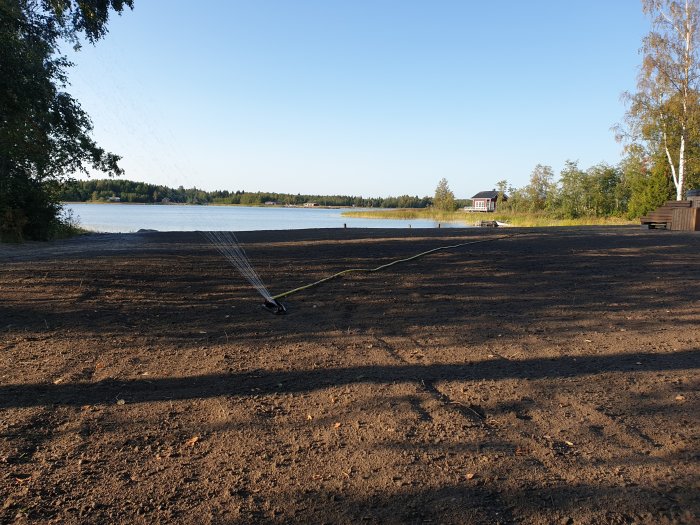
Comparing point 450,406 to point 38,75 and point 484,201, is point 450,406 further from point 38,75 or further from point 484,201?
point 484,201

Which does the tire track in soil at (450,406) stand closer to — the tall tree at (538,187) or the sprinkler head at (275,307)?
the sprinkler head at (275,307)

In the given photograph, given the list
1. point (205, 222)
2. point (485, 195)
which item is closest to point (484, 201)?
point (485, 195)

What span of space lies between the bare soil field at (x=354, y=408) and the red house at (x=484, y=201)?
380 ft

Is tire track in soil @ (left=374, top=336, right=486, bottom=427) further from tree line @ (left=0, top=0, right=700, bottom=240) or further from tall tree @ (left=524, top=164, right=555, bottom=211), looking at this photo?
tall tree @ (left=524, top=164, right=555, bottom=211)

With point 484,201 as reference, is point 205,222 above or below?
below

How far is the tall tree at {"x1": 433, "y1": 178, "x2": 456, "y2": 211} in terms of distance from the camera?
311 feet

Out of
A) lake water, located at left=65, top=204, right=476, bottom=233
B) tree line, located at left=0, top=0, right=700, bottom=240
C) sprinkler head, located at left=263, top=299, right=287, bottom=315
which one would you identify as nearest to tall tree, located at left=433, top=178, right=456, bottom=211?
lake water, located at left=65, top=204, right=476, bottom=233

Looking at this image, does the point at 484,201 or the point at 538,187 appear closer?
the point at 538,187

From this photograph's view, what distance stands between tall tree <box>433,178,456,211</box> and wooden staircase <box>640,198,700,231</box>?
2681 inches

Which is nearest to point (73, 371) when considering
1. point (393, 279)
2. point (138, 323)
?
point (138, 323)

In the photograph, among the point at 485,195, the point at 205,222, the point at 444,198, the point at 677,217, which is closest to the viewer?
the point at 677,217

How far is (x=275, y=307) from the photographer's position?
7.67 metres

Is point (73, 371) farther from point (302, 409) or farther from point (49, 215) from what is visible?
point (49, 215)

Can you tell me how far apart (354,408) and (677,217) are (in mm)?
25704
